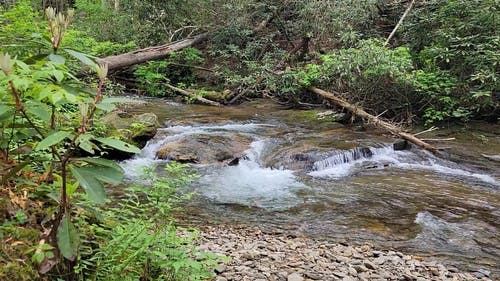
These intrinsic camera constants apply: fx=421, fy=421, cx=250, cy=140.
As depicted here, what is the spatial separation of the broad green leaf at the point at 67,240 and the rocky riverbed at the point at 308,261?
173 cm

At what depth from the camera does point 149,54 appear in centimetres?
1391

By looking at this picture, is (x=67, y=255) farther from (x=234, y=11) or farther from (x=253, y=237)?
(x=234, y=11)

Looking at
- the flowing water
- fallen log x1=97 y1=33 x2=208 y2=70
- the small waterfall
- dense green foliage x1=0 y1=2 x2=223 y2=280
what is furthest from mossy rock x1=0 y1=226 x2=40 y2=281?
fallen log x1=97 y1=33 x2=208 y2=70

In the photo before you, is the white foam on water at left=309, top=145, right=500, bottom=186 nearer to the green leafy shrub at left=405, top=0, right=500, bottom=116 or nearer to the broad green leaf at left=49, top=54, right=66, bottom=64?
the green leafy shrub at left=405, top=0, right=500, bottom=116

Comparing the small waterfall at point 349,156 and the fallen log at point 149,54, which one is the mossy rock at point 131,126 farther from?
the fallen log at point 149,54

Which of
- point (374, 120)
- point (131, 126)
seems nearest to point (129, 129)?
point (131, 126)

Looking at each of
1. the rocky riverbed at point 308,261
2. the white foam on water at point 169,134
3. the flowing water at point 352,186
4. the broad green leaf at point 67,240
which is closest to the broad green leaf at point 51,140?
the broad green leaf at point 67,240

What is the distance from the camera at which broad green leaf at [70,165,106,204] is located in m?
1.66

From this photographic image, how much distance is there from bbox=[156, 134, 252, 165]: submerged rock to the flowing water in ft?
0.67

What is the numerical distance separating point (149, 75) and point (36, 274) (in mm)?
13104

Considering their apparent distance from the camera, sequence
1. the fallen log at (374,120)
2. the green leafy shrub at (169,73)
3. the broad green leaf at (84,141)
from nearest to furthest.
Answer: the broad green leaf at (84,141) < the fallen log at (374,120) < the green leafy shrub at (169,73)

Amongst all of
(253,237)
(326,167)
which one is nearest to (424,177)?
(326,167)

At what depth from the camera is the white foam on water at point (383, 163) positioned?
25.7 ft

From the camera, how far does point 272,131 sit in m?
10.1
